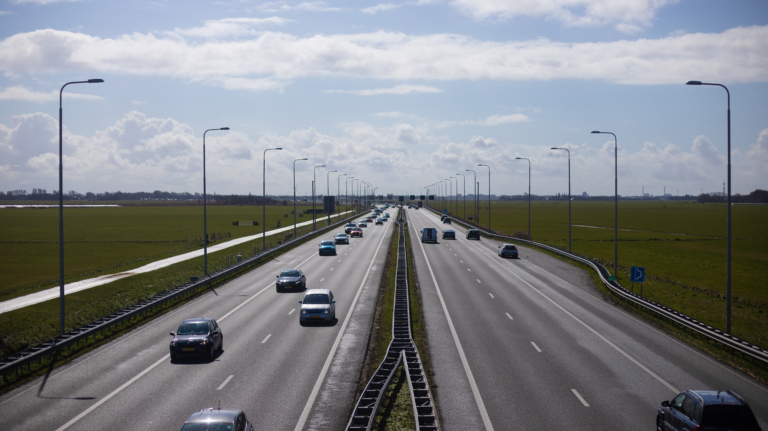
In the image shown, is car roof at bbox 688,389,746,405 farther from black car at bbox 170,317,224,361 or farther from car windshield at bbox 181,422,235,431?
black car at bbox 170,317,224,361

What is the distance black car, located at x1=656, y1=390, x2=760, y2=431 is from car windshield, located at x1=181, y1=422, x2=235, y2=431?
31.5 ft

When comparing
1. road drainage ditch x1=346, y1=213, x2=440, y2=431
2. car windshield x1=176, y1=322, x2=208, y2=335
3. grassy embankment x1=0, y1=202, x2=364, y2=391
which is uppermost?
car windshield x1=176, y1=322, x2=208, y2=335

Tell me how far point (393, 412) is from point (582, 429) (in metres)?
4.82

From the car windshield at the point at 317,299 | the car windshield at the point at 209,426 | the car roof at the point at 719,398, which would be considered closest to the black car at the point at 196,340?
the car windshield at the point at 317,299

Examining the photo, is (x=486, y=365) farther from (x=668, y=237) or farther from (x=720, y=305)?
(x=668, y=237)

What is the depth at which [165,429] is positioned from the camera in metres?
13.9

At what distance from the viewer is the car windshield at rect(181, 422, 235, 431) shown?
11.1m

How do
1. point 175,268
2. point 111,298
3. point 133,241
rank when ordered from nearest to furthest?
point 111,298
point 175,268
point 133,241

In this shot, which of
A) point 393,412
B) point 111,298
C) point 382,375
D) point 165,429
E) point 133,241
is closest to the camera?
point 165,429

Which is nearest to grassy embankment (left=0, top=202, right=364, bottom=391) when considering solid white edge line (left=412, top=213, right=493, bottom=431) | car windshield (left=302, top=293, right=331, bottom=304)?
car windshield (left=302, top=293, right=331, bottom=304)

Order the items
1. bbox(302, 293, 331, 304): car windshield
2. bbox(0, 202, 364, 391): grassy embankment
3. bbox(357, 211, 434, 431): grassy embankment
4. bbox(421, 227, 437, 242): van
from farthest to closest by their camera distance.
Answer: bbox(421, 227, 437, 242): van → bbox(302, 293, 331, 304): car windshield → bbox(0, 202, 364, 391): grassy embankment → bbox(357, 211, 434, 431): grassy embankment

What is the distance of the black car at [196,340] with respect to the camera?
20500 mm

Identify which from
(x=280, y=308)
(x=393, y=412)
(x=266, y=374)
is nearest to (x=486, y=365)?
(x=393, y=412)

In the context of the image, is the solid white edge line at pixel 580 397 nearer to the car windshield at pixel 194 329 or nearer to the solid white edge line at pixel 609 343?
the solid white edge line at pixel 609 343
